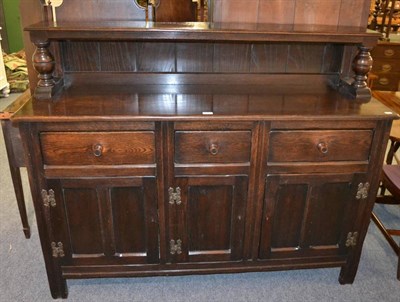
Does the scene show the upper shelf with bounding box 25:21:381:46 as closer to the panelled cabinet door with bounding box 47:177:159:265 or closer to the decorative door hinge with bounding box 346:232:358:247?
the panelled cabinet door with bounding box 47:177:159:265

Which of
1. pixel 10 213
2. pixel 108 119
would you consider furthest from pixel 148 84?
pixel 10 213

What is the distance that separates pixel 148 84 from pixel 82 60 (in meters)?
0.33

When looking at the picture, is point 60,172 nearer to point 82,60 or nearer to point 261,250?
point 82,60

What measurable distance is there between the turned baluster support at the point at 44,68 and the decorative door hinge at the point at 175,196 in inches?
25.2

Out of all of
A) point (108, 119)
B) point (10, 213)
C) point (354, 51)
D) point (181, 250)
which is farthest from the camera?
point (10, 213)

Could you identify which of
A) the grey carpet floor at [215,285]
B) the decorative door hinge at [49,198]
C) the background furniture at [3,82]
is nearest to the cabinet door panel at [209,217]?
the grey carpet floor at [215,285]

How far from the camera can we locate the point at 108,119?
1444mm

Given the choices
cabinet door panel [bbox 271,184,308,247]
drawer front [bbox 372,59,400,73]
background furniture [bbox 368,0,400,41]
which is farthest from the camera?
drawer front [bbox 372,59,400,73]

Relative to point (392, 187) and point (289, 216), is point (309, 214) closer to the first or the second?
point (289, 216)

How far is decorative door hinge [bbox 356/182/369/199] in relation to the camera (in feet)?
5.52

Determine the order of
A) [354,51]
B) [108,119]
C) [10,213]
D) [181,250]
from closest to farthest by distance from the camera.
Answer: [108,119], [181,250], [354,51], [10,213]

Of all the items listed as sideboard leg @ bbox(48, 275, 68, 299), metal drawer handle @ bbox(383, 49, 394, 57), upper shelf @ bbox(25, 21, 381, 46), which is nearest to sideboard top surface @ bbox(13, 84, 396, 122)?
upper shelf @ bbox(25, 21, 381, 46)

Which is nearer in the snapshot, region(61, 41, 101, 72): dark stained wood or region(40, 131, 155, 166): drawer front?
region(40, 131, 155, 166): drawer front

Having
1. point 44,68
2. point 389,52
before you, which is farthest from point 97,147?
point 389,52
